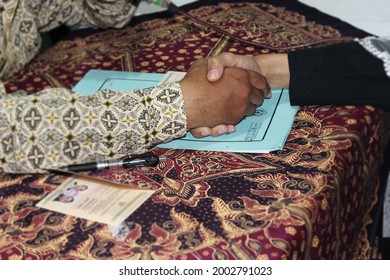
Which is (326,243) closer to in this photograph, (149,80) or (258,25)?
(149,80)

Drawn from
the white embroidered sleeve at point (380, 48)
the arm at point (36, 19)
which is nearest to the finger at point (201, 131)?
the white embroidered sleeve at point (380, 48)

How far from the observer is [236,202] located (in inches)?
33.3

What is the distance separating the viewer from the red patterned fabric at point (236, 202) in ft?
2.59

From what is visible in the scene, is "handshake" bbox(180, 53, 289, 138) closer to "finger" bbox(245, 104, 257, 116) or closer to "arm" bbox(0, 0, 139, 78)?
"finger" bbox(245, 104, 257, 116)

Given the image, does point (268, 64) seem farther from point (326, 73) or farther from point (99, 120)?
point (99, 120)

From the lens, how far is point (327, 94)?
1.07 metres

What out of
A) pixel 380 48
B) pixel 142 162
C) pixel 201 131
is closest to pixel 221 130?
pixel 201 131

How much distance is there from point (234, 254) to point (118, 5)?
2.74ft

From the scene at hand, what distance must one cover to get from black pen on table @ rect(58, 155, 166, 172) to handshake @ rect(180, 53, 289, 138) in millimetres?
89

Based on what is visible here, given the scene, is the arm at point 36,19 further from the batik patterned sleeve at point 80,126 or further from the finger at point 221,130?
the finger at point 221,130

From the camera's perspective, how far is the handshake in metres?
1.00
